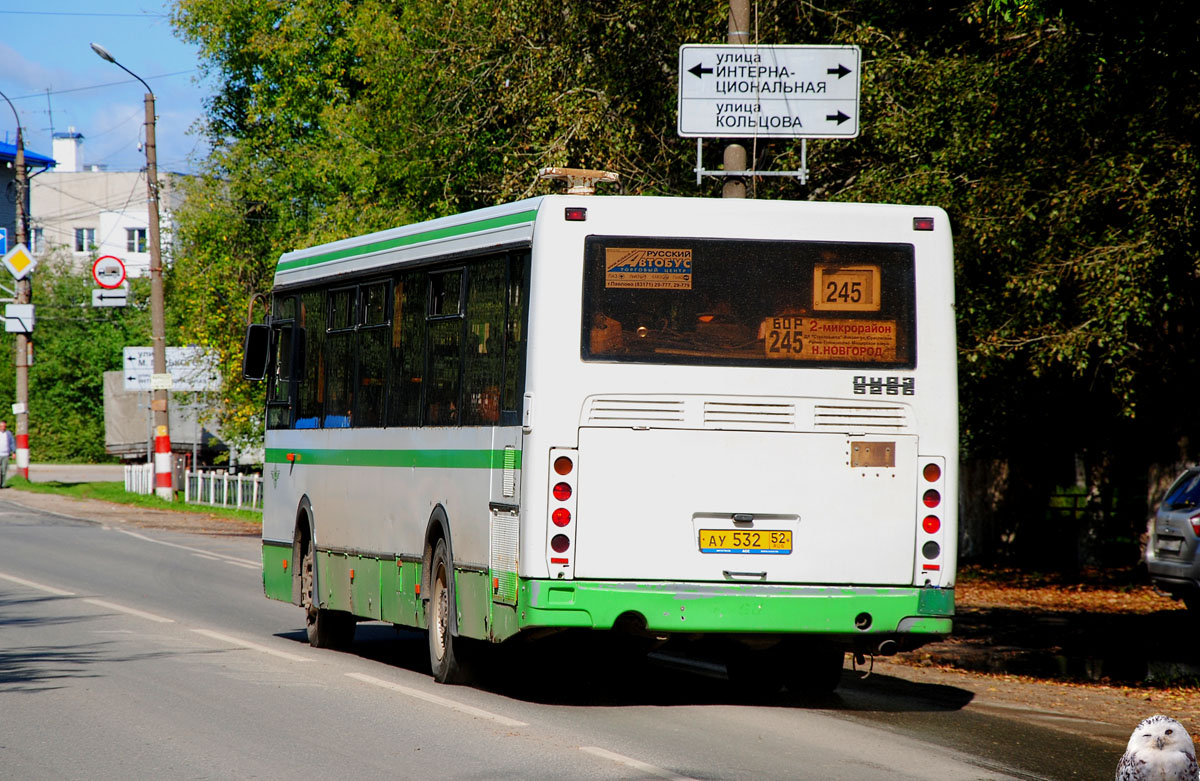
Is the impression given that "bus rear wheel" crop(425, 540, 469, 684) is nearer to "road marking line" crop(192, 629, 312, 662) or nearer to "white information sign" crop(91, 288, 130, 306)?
"road marking line" crop(192, 629, 312, 662)

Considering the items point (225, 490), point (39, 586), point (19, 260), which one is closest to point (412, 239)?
point (39, 586)

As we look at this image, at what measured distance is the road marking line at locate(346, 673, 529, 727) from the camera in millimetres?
9688

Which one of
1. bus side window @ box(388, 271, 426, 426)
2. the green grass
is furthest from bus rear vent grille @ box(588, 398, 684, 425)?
the green grass

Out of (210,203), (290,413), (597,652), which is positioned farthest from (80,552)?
(210,203)

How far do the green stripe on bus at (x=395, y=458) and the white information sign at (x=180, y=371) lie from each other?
77.3 ft

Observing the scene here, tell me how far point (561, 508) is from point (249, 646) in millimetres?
4904

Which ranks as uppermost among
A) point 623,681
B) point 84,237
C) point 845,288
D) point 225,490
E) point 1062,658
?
point 84,237

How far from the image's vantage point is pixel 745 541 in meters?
10.1

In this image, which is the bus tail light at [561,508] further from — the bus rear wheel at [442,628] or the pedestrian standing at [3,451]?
the pedestrian standing at [3,451]

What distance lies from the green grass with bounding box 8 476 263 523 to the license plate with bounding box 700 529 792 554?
25.9m

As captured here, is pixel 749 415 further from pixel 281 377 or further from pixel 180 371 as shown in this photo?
pixel 180 371

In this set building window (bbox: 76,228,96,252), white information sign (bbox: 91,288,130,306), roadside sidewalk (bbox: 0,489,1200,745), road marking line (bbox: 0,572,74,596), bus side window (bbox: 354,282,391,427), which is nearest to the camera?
roadside sidewalk (bbox: 0,489,1200,745)

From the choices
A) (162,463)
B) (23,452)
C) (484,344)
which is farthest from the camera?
(23,452)

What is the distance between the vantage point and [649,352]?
1008cm
